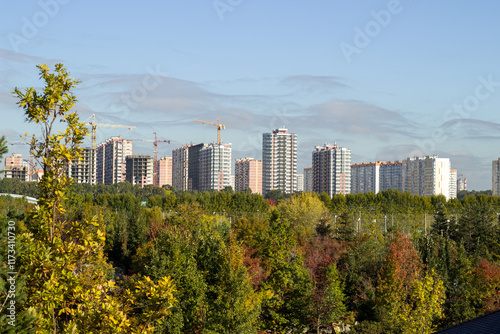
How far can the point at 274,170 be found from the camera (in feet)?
496

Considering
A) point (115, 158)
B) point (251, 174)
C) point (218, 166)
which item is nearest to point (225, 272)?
point (218, 166)

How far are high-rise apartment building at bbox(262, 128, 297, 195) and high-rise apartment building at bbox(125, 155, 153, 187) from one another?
41.9 meters

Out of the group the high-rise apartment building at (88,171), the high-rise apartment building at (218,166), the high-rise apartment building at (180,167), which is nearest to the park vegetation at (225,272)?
the high-rise apartment building at (218,166)

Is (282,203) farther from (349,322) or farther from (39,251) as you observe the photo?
(39,251)

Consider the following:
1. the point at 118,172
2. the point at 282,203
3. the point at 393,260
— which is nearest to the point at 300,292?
the point at 393,260

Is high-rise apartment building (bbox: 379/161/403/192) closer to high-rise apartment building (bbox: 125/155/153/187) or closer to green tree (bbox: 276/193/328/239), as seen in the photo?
high-rise apartment building (bbox: 125/155/153/187)

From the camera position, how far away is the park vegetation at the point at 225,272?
23.5 feet

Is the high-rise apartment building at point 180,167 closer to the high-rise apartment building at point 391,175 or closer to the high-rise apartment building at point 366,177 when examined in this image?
the high-rise apartment building at point 366,177

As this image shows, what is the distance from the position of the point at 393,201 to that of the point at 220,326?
51.0 meters

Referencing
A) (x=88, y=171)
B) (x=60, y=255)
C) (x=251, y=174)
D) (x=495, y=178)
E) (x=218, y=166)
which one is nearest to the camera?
(x=60, y=255)

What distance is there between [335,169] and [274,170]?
57.3ft

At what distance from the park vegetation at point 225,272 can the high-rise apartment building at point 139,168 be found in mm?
113614

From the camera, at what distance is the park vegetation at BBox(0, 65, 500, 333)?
23.5 ft

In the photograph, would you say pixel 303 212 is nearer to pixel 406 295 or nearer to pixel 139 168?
pixel 406 295
